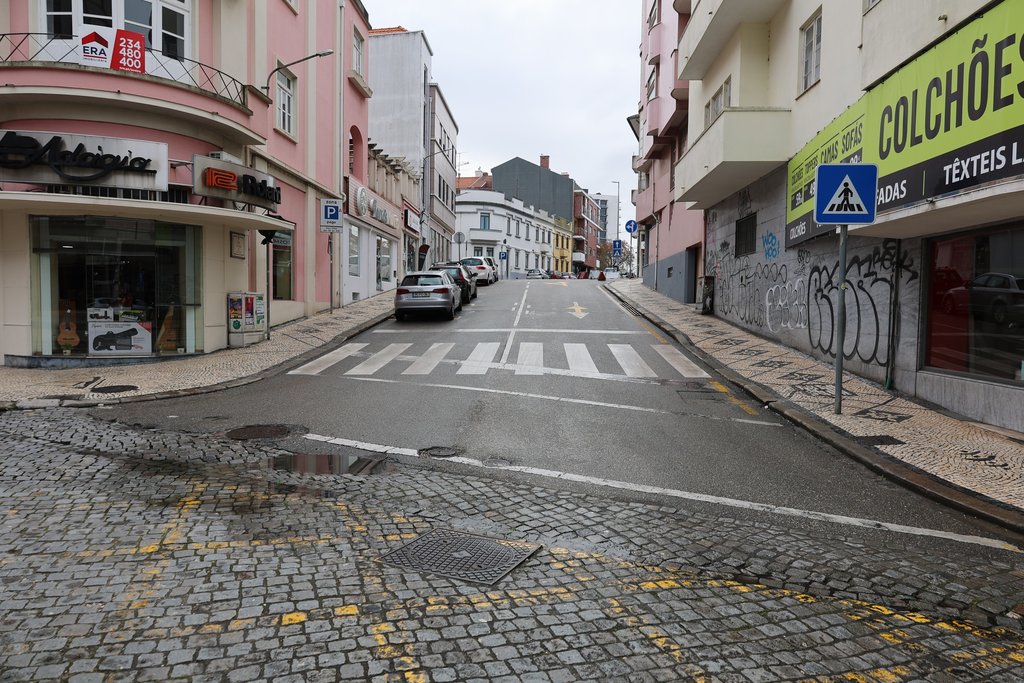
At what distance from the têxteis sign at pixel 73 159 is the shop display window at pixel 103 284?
3.34 ft

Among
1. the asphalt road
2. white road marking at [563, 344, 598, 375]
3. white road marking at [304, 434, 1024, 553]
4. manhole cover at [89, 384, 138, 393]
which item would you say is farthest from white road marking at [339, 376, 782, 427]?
manhole cover at [89, 384, 138, 393]

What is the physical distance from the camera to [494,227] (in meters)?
66.9

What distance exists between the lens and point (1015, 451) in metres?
6.84

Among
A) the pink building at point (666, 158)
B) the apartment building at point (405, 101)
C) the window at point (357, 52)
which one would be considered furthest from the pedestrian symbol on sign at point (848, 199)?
the apartment building at point (405, 101)

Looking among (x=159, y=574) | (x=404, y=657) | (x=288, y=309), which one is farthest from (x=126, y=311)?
(x=404, y=657)

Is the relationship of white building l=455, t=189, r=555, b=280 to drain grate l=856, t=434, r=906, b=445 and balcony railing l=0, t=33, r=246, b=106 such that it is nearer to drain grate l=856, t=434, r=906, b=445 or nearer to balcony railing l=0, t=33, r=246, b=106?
balcony railing l=0, t=33, r=246, b=106

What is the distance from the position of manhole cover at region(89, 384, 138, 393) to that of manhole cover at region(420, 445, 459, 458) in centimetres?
641

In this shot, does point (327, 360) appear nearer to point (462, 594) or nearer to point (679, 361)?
point (679, 361)

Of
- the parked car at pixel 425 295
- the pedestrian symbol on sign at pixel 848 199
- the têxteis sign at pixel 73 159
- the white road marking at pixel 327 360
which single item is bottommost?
the white road marking at pixel 327 360

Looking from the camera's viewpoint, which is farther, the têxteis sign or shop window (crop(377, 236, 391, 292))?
shop window (crop(377, 236, 391, 292))

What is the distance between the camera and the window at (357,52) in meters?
25.5

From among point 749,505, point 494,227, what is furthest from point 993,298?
point 494,227

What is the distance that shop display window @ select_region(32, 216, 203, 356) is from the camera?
44.4 ft

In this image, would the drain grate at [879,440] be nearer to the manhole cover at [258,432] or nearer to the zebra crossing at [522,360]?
the zebra crossing at [522,360]
